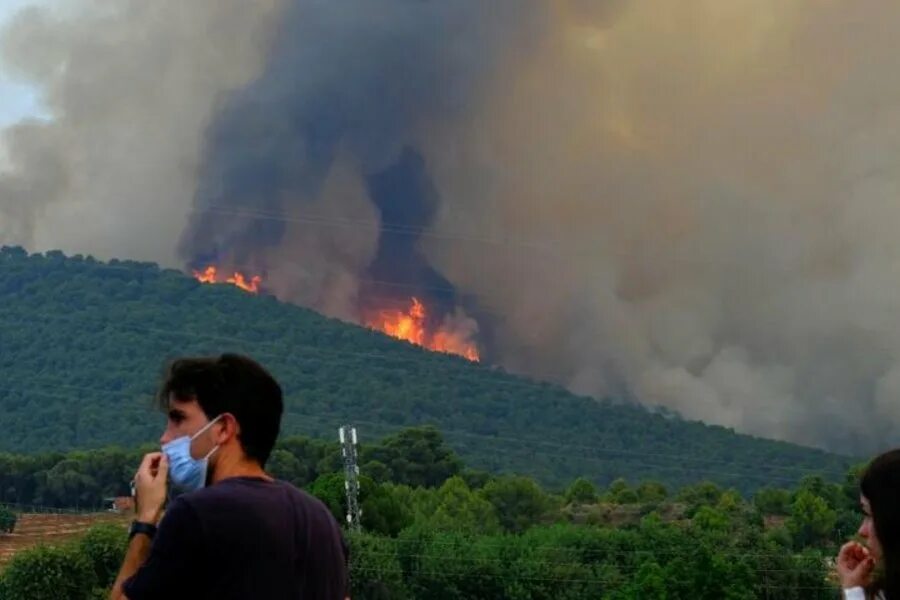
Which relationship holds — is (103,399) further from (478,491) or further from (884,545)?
(884,545)

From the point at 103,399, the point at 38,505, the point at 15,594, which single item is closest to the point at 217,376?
the point at 15,594

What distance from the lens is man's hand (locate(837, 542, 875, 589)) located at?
431 centimetres

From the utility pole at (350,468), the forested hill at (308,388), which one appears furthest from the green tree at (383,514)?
the forested hill at (308,388)

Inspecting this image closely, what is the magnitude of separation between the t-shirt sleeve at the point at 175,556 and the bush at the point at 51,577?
45488 mm

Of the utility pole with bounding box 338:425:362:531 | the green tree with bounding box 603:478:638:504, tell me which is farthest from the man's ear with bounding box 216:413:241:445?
the green tree with bounding box 603:478:638:504

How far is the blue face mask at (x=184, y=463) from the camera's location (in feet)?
14.0

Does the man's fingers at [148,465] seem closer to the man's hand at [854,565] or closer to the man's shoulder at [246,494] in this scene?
the man's shoulder at [246,494]

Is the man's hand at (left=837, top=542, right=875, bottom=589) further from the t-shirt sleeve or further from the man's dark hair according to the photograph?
the t-shirt sleeve

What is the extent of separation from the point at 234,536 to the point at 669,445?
141m

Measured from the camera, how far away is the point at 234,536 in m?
4.08

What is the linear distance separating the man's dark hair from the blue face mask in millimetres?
124

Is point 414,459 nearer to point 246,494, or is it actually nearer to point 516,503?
point 516,503

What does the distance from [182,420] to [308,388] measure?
416 feet

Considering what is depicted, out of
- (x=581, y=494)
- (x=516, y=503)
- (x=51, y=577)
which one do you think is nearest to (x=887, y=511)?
(x=51, y=577)
